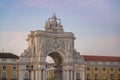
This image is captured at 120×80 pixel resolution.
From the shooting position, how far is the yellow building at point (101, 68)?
68312mm

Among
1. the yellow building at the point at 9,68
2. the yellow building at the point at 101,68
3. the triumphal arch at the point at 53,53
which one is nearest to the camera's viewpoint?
the yellow building at the point at 9,68

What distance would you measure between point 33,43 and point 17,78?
727cm

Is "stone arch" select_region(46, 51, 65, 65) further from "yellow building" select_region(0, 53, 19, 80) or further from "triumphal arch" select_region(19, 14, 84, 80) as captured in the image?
"yellow building" select_region(0, 53, 19, 80)

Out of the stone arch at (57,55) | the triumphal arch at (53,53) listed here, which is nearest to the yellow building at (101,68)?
the triumphal arch at (53,53)

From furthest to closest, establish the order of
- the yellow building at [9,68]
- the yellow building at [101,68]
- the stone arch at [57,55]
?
1. the yellow building at [101,68]
2. the stone arch at [57,55]
3. the yellow building at [9,68]

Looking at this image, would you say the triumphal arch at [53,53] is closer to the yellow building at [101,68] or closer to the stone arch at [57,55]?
the stone arch at [57,55]

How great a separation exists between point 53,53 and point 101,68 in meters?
10.4

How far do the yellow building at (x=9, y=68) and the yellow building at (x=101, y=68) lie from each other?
14217mm

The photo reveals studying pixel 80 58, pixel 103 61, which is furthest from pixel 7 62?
pixel 103 61

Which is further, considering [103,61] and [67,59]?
[103,61]

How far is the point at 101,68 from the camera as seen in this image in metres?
69.3

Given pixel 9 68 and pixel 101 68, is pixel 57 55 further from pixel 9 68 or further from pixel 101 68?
pixel 9 68

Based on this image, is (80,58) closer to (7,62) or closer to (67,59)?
(67,59)

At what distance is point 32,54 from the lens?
63688mm
